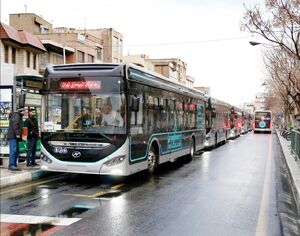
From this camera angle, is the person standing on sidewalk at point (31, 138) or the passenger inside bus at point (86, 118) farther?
the person standing on sidewalk at point (31, 138)

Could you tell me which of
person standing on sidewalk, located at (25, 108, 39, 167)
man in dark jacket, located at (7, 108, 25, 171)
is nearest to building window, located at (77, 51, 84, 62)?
person standing on sidewalk, located at (25, 108, 39, 167)

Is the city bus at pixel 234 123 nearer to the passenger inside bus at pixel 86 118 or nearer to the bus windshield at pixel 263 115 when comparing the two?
the bus windshield at pixel 263 115

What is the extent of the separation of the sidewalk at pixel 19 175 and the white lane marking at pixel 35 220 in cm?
303

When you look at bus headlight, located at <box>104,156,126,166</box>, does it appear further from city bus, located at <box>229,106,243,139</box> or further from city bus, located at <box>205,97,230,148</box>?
city bus, located at <box>229,106,243,139</box>

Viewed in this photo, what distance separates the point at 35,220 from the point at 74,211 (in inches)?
35.6

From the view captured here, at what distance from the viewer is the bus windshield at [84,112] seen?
10.2m

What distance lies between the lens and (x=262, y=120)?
5984cm

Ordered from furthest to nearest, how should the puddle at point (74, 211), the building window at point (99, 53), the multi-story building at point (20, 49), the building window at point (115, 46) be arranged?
the building window at point (115, 46), the building window at point (99, 53), the multi-story building at point (20, 49), the puddle at point (74, 211)

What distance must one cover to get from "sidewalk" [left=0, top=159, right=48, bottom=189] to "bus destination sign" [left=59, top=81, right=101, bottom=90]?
7.93 ft

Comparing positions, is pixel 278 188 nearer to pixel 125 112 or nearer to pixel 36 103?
pixel 125 112

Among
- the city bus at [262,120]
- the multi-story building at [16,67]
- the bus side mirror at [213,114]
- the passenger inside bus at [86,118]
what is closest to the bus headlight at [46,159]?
the passenger inside bus at [86,118]

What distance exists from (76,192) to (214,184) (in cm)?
370

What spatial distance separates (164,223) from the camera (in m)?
6.72

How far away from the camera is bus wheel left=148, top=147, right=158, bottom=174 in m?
12.2
